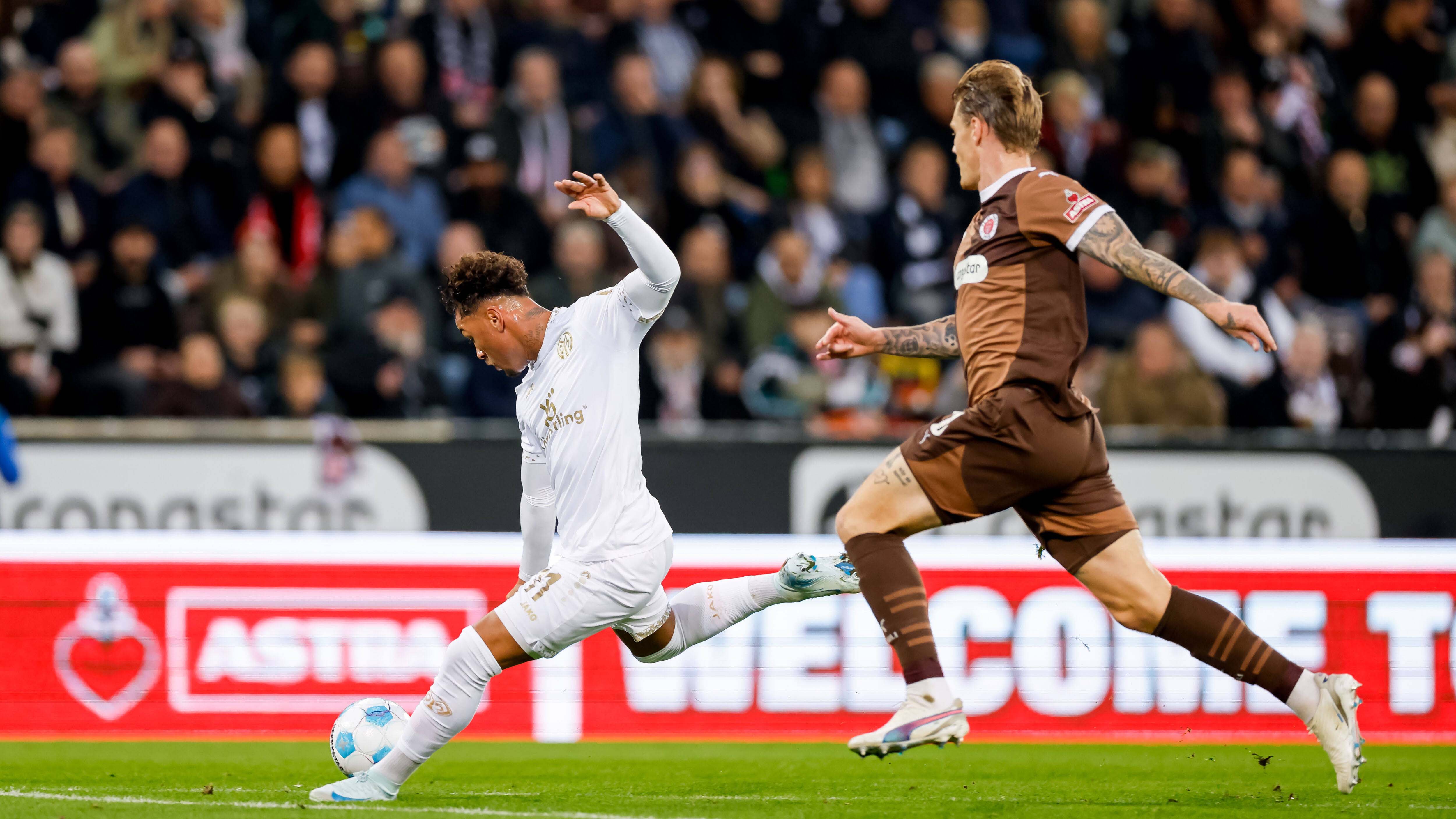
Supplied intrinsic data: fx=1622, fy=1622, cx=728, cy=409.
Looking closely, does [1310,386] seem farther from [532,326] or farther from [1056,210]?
[532,326]

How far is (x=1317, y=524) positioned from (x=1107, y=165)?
3.83 metres

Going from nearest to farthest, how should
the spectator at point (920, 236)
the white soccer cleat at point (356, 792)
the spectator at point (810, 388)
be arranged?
1. the white soccer cleat at point (356, 792)
2. the spectator at point (810, 388)
3. the spectator at point (920, 236)

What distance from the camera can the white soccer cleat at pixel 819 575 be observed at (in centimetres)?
612

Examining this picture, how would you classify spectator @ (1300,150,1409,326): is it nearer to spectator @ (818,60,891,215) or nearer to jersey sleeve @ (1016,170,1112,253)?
spectator @ (818,60,891,215)

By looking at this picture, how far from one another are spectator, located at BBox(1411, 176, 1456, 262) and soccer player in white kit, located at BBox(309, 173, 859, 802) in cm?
941

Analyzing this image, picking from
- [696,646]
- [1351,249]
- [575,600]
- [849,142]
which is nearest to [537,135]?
[849,142]

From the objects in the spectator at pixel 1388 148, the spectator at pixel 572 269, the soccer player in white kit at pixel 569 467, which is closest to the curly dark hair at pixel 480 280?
the soccer player in white kit at pixel 569 467

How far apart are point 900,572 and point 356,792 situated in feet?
6.98

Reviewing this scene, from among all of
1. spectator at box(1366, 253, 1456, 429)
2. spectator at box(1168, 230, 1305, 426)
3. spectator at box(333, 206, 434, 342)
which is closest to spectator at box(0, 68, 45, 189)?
spectator at box(333, 206, 434, 342)

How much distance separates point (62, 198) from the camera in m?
11.7

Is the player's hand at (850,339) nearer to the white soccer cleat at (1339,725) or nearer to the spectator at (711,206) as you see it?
the white soccer cleat at (1339,725)

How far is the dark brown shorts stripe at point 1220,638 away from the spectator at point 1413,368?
7501 mm

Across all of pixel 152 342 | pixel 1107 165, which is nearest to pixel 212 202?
pixel 152 342

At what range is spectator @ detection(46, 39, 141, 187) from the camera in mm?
12188
